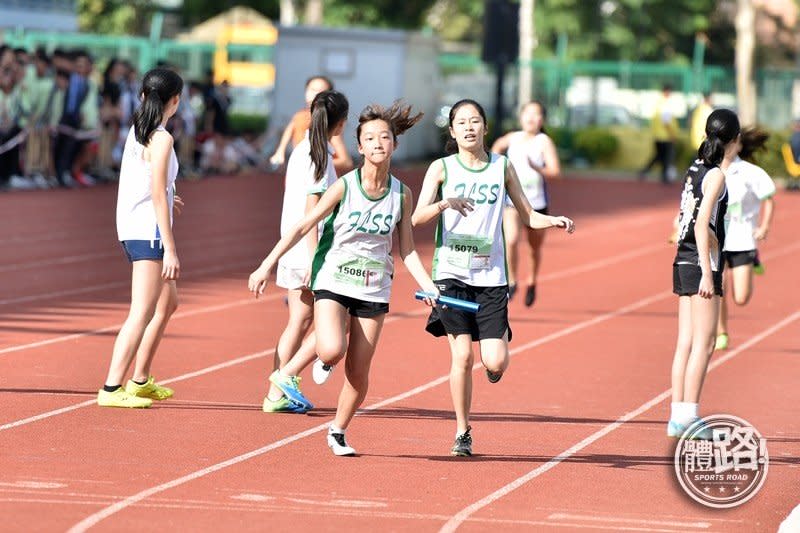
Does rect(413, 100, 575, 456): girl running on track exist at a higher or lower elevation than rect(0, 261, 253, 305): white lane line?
higher

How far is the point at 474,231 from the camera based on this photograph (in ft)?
29.1

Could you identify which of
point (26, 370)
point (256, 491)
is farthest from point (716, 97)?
point (256, 491)

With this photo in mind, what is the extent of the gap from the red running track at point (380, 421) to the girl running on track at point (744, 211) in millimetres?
626

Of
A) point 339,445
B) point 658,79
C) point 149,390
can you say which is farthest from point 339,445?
point 658,79

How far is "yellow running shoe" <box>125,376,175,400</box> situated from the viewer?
9.95 meters

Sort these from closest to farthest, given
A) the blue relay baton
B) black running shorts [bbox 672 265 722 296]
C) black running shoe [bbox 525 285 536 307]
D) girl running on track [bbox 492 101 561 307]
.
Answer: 1. the blue relay baton
2. black running shorts [bbox 672 265 722 296]
3. girl running on track [bbox 492 101 561 307]
4. black running shoe [bbox 525 285 536 307]

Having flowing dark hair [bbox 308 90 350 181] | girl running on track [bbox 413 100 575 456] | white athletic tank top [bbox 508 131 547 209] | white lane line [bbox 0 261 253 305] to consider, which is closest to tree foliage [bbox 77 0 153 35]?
white lane line [bbox 0 261 253 305]

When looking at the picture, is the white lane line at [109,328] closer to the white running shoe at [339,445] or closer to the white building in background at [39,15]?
the white running shoe at [339,445]

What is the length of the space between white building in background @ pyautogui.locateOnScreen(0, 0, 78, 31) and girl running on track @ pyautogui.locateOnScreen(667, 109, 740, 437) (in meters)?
26.9

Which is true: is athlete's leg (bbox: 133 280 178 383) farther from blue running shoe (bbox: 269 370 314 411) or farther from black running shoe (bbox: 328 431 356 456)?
black running shoe (bbox: 328 431 356 456)

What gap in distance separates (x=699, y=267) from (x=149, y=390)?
3107mm

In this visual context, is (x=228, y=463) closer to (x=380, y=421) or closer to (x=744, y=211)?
(x=380, y=421)

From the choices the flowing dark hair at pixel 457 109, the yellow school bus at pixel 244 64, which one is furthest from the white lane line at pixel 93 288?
the yellow school bus at pixel 244 64

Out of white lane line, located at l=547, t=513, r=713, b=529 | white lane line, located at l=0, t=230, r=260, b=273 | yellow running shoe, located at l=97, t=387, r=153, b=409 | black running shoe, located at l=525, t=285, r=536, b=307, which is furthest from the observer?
white lane line, located at l=0, t=230, r=260, b=273
